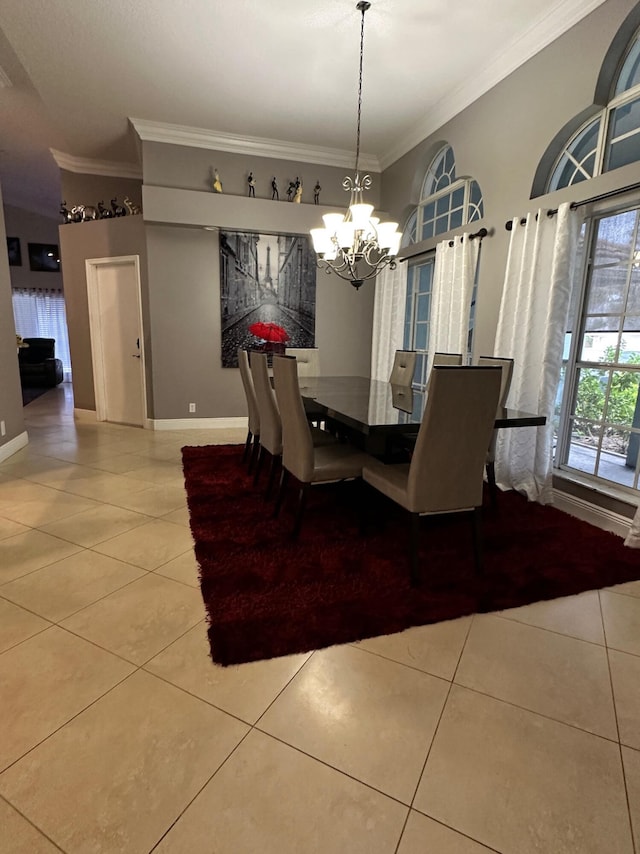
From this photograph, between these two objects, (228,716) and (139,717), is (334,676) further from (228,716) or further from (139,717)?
(139,717)

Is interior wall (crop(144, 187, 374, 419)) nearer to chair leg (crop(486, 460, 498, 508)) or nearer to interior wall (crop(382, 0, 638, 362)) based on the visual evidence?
interior wall (crop(382, 0, 638, 362))

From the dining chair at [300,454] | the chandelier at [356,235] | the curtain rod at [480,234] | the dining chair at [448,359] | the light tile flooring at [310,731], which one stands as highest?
the curtain rod at [480,234]

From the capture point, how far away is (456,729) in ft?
4.39

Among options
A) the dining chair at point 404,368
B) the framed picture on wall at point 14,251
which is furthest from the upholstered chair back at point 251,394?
the framed picture on wall at point 14,251

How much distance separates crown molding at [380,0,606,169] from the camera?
274 centimetres

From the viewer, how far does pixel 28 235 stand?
904 centimetres

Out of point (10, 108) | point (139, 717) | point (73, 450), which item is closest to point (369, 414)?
point (139, 717)

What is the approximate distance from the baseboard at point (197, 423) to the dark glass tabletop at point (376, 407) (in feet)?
6.36

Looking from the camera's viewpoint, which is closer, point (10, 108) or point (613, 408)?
point (613, 408)

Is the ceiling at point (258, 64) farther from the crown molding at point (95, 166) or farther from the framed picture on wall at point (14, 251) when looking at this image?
the framed picture on wall at point (14, 251)

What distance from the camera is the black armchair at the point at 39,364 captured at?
873 cm

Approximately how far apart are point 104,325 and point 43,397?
3.06 meters

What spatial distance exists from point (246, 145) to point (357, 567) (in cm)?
481

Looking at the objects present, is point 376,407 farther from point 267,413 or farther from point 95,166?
point 95,166
